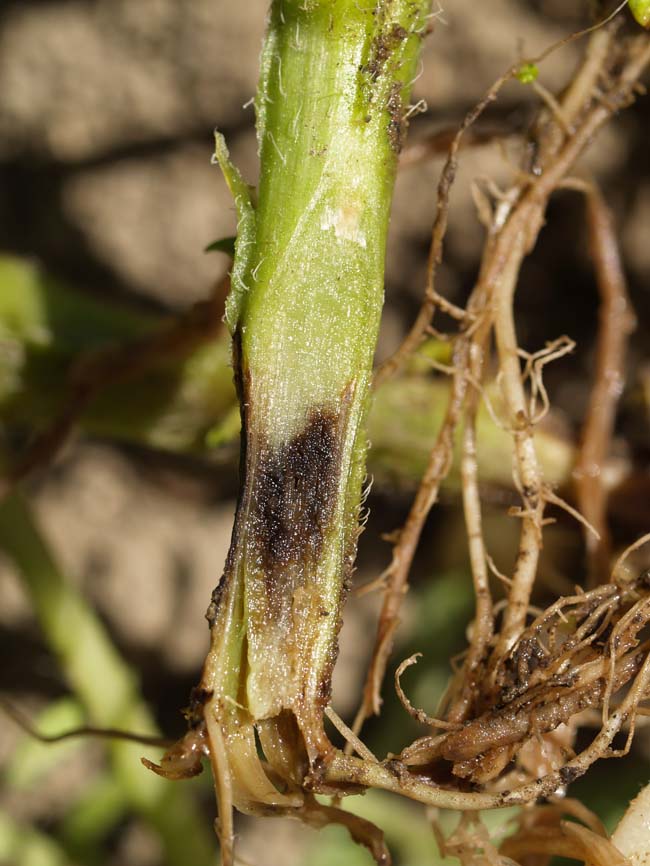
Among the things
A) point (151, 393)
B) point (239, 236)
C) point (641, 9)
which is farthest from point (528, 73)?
point (151, 393)

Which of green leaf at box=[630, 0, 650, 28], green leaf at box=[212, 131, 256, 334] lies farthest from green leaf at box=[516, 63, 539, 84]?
green leaf at box=[212, 131, 256, 334]

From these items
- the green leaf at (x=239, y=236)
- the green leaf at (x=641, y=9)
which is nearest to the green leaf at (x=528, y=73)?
the green leaf at (x=641, y=9)

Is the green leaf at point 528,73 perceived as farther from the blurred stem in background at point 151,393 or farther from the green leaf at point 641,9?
the blurred stem in background at point 151,393

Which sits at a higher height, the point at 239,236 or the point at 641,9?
the point at 641,9

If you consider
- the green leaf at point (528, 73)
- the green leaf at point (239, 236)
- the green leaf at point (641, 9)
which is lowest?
the green leaf at point (239, 236)

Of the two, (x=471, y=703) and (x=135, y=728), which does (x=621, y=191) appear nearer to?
(x=471, y=703)

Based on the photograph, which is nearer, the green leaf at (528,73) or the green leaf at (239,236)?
the green leaf at (239,236)

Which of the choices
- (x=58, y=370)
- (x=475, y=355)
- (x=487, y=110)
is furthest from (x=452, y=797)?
(x=487, y=110)

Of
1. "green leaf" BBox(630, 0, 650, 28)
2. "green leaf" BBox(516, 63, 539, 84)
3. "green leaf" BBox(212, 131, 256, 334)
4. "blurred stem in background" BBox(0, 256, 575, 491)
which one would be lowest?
"blurred stem in background" BBox(0, 256, 575, 491)

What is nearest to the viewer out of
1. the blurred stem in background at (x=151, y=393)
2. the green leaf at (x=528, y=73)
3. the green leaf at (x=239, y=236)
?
the green leaf at (x=239, y=236)

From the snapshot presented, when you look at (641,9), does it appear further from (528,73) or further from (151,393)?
(151,393)

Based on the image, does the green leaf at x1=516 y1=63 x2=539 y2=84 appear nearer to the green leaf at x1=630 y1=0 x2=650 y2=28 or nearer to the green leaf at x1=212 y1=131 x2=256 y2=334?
the green leaf at x1=630 y1=0 x2=650 y2=28
